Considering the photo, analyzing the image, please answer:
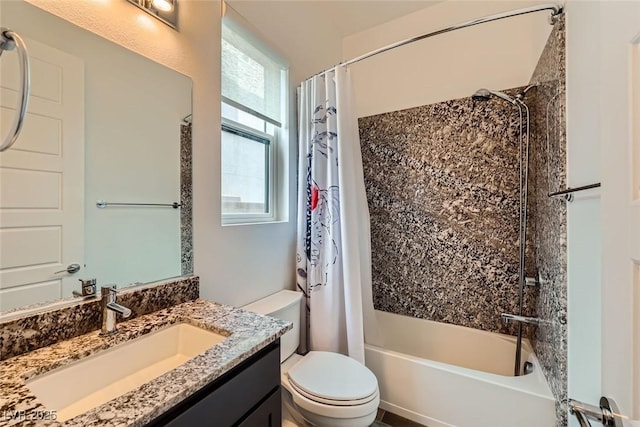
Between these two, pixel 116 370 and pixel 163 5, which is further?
pixel 163 5

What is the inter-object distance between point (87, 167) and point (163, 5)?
2.46 ft

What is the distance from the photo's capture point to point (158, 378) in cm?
67

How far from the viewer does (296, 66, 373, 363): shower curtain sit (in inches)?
66.5

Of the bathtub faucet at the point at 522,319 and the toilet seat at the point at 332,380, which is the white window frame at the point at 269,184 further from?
the bathtub faucet at the point at 522,319

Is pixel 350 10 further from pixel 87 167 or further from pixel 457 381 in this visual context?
pixel 457 381

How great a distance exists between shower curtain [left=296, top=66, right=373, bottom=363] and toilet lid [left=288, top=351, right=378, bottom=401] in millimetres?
199

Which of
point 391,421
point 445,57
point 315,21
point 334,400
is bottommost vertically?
point 391,421

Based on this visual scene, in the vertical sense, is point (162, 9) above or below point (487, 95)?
above

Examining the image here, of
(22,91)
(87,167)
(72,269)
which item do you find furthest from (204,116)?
(72,269)

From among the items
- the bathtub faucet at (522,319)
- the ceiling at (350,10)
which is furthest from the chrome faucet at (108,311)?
the bathtub faucet at (522,319)

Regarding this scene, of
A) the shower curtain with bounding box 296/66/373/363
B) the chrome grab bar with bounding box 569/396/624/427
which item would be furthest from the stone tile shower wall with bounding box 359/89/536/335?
the chrome grab bar with bounding box 569/396/624/427

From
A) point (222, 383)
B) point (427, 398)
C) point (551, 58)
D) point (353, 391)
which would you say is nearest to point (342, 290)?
point (353, 391)

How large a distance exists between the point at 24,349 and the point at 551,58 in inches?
94.3

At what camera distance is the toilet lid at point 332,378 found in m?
1.25
